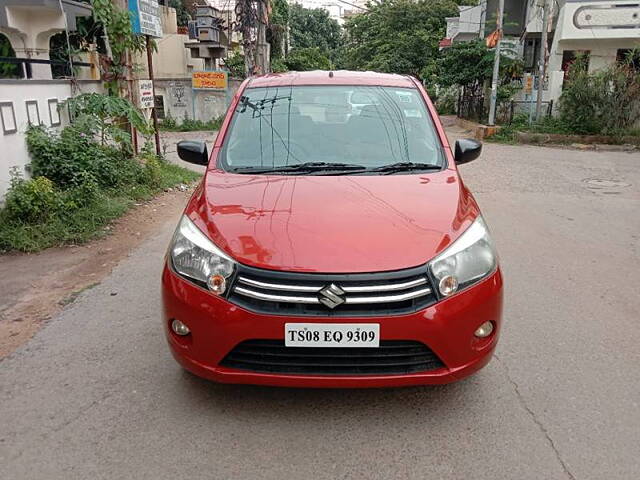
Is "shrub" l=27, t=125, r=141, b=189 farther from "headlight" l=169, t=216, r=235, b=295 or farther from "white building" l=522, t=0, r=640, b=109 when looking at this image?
"white building" l=522, t=0, r=640, b=109

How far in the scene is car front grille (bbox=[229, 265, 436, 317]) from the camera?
257 centimetres

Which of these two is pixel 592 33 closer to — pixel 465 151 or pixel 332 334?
pixel 465 151

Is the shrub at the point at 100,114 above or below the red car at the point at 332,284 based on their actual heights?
above

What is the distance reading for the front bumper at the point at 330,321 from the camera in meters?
2.59

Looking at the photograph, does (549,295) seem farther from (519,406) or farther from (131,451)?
(131,451)

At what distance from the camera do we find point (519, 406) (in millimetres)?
3037

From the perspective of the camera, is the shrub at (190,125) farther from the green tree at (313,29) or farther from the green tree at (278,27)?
the green tree at (313,29)

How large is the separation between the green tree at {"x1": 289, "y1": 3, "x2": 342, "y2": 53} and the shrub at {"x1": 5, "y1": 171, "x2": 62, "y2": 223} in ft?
134

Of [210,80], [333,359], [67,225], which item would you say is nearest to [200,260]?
[333,359]

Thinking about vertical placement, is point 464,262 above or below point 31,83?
below

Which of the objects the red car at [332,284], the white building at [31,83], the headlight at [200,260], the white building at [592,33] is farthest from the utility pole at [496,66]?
the headlight at [200,260]

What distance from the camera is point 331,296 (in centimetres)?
256

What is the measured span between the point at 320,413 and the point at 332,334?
0.61 m

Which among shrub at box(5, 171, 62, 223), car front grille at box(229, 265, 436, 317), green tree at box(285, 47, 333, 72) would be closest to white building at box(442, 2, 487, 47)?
green tree at box(285, 47, 333, 72)
